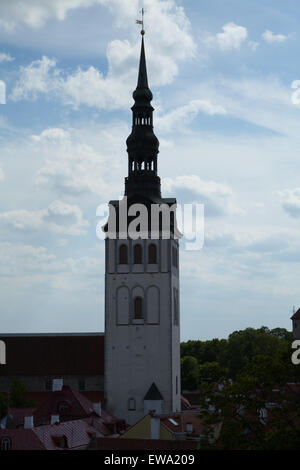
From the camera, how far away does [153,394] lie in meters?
64.2

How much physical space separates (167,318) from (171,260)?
5.37m

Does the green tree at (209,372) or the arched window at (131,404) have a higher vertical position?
the green tree at (209,372)

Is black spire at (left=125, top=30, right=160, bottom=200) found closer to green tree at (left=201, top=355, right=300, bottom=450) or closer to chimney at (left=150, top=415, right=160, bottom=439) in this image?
chimney at (left=150, top=415, right=160, bottom=439)

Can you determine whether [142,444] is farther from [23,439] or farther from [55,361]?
A: [55,361]

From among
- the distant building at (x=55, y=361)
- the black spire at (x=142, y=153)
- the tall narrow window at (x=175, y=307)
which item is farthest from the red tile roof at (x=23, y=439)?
the black spire at (x=142, y=153)

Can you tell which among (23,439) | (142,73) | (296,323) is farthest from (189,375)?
(23,439)

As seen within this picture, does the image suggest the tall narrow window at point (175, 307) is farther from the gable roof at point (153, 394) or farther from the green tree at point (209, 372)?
the green tree at point (209, 372)

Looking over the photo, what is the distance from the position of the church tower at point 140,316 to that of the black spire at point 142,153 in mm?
119

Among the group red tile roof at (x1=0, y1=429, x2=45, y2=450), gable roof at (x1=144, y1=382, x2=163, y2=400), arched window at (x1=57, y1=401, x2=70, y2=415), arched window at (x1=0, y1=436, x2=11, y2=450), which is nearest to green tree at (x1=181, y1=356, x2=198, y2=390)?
gable roof at (x1=144, y1=382, x2=163, y2=400)

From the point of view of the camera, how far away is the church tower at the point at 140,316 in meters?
65.1

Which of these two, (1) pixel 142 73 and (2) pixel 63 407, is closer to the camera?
(2) pixel 63 407

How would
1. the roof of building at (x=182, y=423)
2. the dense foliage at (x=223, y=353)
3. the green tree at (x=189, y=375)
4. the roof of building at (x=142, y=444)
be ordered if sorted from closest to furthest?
the roof of building at (x=142, y=444) → the roof of building at (x=182, y=423) → the green tree at (x=189, y=375) → the dense foliage at (x=223, y=353)

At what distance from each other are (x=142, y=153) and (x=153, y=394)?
22622 mm
